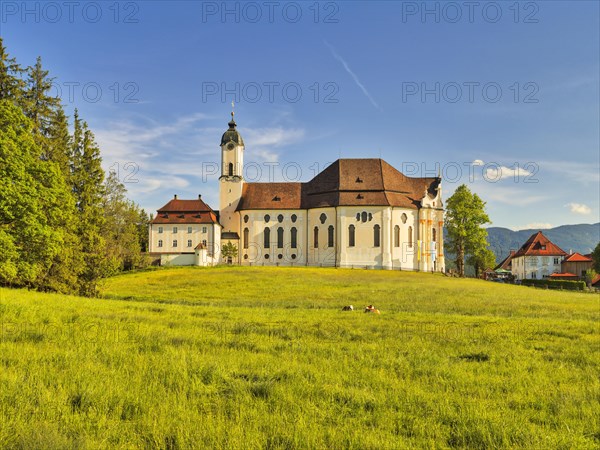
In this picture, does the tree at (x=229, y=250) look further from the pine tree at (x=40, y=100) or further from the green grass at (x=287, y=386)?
the green grass at (x=287, y=386)

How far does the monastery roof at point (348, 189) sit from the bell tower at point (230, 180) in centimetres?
189

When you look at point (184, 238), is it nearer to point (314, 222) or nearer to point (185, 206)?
point (185, 206)

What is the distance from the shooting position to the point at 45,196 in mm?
24312

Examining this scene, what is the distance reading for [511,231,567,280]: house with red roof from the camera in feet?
299

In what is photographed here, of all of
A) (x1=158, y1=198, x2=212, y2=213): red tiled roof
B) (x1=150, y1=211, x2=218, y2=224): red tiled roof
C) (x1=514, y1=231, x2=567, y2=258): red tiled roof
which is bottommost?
(x1=514, y1=231, x2=567, y2=258): red tiled roof

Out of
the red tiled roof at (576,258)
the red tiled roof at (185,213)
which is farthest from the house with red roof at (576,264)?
the red tiled roof at (185,213)

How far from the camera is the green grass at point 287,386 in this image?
535 centimetres

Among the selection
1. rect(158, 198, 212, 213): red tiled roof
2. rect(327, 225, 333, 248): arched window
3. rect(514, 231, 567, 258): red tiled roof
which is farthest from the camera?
rect(514, 231, 567, 258): red tiled roof

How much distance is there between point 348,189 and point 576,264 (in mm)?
55151

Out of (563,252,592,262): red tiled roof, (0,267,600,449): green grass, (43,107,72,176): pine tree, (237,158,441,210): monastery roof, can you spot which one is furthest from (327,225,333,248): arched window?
(0,267,600,449): green grass

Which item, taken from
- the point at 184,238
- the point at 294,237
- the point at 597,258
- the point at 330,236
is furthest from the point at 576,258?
the point at 184,238

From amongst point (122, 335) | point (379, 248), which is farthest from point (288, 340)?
point (379, 248)

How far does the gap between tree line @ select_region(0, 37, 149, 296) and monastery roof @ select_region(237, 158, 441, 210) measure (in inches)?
1821

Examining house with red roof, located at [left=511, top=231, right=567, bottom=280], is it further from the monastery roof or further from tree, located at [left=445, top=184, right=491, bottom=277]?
the monastery roof
